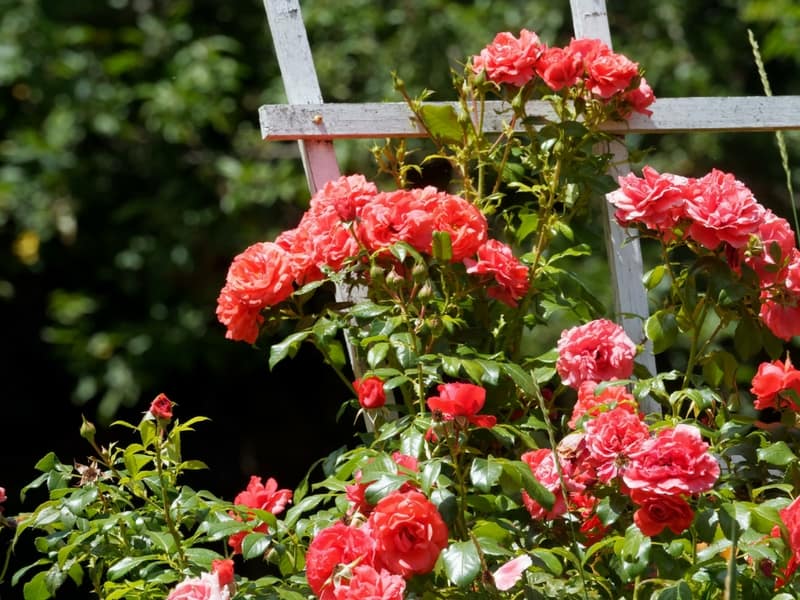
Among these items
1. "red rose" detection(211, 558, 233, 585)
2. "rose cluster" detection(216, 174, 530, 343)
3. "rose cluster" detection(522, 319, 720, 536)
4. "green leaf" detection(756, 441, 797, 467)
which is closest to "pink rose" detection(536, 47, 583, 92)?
"rose cluster" detection(216, 174, 530, 343)

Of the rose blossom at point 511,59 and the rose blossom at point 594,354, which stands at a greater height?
the rose blossom at point 511,59

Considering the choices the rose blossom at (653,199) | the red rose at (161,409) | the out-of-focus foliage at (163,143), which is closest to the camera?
the red rose at (161,409)

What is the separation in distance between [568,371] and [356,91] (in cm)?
228

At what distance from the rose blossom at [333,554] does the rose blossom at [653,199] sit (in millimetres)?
505

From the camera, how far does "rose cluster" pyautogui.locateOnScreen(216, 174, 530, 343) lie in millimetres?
1609

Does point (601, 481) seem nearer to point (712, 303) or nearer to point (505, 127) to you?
point (712, 303)

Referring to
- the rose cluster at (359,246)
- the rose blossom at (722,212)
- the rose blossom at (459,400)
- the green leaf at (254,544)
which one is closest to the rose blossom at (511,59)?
the rose cluster at (359,246)

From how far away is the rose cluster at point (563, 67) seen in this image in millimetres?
1799

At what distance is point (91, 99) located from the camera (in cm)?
370

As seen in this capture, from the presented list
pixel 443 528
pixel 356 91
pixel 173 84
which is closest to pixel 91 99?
pixel 173 84

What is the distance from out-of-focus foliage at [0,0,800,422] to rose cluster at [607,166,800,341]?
7.06ft

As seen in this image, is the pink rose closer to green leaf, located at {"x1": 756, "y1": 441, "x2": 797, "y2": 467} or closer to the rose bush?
the rose bush

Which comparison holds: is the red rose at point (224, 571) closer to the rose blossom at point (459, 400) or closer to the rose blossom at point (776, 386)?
the rose blossom at point (459, 400)

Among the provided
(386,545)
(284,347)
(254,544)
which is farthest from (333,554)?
(284,347)
